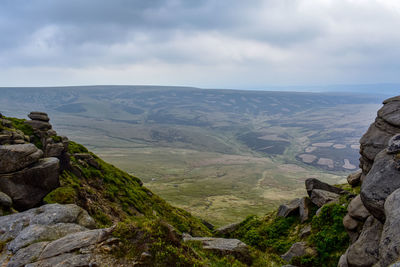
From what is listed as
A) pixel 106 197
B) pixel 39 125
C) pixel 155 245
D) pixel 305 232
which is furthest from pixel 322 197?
pixel 39 125

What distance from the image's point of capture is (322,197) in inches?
1243

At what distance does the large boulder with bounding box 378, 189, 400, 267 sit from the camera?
40.9 feet

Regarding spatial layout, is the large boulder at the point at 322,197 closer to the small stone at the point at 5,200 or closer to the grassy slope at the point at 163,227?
the grassy slope at the point at 163,227

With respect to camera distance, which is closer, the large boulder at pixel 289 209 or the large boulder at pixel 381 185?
the large boulder at pixel 381 185

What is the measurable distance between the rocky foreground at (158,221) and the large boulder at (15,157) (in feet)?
0.28

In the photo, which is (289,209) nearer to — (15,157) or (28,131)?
(15,157)

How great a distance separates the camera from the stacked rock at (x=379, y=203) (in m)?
13.6

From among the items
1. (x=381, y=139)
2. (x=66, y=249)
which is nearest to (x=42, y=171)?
(x=66, y=249)

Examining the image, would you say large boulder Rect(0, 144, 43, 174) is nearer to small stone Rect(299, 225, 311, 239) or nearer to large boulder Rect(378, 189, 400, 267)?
large boulder Rect(378, 189, 400, 267)

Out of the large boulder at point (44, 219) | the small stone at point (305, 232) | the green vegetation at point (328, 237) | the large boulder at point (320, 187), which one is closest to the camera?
the large boulder at point (44, 219)

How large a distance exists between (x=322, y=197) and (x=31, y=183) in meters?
34.6

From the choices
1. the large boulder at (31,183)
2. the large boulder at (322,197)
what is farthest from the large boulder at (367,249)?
the large boulder at (31,183)

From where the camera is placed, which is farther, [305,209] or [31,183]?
[305,209]

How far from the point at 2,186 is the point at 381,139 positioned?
38255mm
